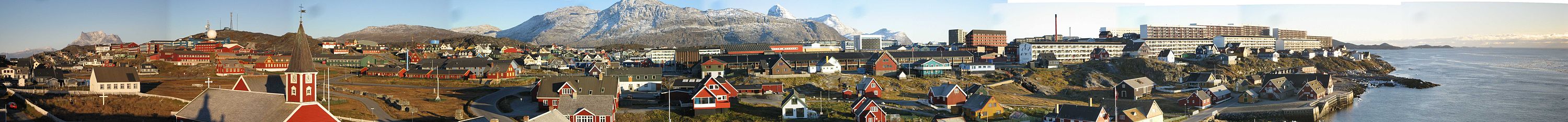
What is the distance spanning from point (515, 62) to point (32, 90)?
14827 mm

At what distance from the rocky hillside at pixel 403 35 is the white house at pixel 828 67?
31778mm

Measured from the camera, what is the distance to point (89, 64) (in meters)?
26.2

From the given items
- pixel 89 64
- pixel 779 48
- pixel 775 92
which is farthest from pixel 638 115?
pixel 779 48

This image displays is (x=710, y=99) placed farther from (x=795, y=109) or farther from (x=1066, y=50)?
(x=1066, y=50)

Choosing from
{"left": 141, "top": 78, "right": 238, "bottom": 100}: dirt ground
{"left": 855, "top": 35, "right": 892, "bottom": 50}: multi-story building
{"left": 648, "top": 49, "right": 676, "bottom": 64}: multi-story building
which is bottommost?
{"left": 141, "top": 78, "right": 238, "bottom": 100}: dirt ground

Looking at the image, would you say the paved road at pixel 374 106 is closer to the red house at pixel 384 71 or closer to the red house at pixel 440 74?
the red house at pixel 440 74

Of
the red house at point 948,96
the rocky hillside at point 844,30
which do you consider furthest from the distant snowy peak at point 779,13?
the red house at point 948,96

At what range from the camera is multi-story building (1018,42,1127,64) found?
114 ft

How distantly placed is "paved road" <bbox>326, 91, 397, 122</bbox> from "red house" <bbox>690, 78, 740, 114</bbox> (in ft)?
13.5

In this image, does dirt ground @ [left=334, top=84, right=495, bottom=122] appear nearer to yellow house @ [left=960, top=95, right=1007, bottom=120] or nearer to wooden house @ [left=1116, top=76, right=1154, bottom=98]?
yellow house @ [left=960, top=95, right=1007, bottom=120]

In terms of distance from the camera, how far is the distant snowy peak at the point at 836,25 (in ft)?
310

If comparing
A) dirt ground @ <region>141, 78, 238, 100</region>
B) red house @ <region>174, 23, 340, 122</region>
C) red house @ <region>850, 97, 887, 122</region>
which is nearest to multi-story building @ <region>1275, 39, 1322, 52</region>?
red house @ <region>850, 97, 887, 122</region>

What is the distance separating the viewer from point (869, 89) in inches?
838

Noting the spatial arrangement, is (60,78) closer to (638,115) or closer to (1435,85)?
(638,115)
